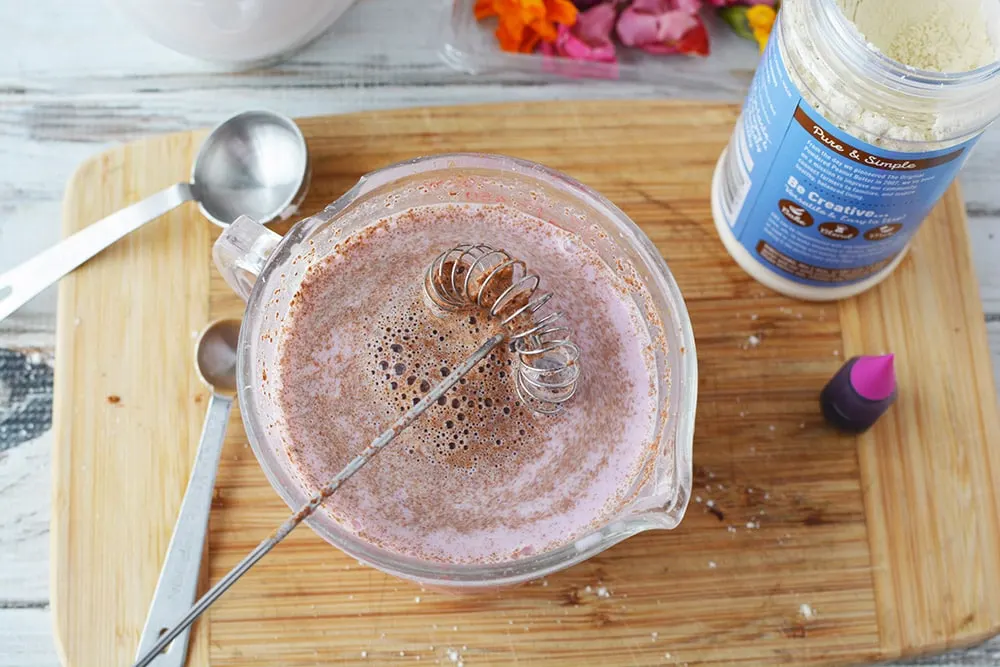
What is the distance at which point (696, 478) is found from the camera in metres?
1.33

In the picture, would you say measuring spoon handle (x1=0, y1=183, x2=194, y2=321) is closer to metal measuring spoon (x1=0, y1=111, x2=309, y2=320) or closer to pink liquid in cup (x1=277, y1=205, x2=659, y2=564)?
metal measuring spoon (x1=0, y1=111, x2=309, y2=320)

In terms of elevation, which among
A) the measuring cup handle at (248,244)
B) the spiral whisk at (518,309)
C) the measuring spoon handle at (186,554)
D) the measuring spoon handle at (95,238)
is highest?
the measuring cup handle at (248,244)

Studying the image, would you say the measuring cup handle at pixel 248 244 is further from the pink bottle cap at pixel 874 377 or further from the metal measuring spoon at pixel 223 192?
the pink bottle cap at pixel 874 377

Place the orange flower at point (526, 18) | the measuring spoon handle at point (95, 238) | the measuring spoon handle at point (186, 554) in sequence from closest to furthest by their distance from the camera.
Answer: the measuring spoon handle at point (186, 554) < the measuring spoon handle at point (95, 238) < the orange flower at point (526, 18)

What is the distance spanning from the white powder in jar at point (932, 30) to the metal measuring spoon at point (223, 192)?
75 cm

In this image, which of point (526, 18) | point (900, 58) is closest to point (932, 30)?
point (900, 58)

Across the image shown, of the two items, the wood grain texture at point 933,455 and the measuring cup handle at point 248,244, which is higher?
the measuring cup handle at point 248,244

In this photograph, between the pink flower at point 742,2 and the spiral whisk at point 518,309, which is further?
the pink flower at point 742,2

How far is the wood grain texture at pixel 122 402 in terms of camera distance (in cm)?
128

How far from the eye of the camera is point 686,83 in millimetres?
1631

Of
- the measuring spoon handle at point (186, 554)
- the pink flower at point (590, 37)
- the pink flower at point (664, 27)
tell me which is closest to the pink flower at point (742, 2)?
the pink flower at point (664, 27)

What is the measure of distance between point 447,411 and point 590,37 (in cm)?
74

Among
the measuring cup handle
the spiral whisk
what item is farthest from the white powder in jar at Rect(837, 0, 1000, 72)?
the measuring cup handle

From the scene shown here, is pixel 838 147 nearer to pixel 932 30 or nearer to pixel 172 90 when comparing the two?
pixel 932 30
